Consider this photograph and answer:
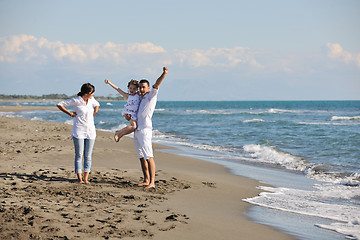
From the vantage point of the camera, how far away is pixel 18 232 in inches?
150

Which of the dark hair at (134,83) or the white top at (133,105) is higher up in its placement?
the dark hair at (134,83)

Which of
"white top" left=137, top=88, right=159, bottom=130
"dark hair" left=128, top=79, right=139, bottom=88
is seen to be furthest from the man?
"dark hair" left=128, top=79, right=139, bottom=88

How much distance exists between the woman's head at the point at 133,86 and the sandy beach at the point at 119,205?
1680 millimetres

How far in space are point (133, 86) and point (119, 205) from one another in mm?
2130

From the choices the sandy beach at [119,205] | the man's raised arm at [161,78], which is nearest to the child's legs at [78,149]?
the sandy beach at [119,205]

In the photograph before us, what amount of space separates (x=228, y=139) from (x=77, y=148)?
13.5 m

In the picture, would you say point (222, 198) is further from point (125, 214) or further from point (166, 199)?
point (125, 214)

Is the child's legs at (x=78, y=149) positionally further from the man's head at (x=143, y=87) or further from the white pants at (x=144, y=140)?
the man's head at (x=143, y=87)

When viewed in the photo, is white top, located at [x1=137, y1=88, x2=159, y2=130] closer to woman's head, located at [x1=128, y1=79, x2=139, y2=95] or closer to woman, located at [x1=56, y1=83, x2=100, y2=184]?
woman's head, located at [x1=128, y1=79, x2=139, y2=95]

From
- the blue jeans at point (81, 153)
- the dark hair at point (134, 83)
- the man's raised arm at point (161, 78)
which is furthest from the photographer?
the blue jeans at point (81, 153)

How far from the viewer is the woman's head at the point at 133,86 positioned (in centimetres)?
623

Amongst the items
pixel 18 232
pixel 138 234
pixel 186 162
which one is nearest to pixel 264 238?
pixel 138 234

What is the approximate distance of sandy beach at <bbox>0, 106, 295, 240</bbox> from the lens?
4.08 meters

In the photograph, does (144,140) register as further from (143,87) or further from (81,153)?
(81,153)
